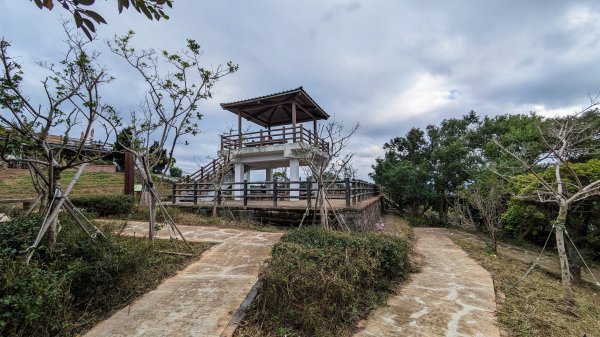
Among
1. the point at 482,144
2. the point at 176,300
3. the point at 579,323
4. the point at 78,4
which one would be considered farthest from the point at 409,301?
the point at 482,144

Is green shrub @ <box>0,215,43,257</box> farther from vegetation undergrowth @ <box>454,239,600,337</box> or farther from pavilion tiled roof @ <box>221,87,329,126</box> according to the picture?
pavilion tiled roof @ <box>221,87,329,126</box>

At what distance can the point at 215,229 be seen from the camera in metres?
8.74

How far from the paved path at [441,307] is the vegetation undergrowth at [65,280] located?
3042 mm

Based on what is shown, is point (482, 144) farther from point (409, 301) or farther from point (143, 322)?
point (143, 322)

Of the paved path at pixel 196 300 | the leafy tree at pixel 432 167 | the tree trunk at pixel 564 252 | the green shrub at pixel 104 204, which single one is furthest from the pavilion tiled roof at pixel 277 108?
the tree trunk at pixel 564 252

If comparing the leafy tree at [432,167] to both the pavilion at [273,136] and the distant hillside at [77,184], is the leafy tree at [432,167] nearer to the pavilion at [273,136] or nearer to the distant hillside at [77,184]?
the pavilion at [273,136]

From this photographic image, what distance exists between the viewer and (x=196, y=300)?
379 cm

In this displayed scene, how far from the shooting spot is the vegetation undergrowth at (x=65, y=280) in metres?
2.44

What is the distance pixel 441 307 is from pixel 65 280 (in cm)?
458

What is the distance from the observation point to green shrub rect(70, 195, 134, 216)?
10.1 meters

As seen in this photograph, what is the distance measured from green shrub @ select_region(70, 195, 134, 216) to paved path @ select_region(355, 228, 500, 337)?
9.86 metres

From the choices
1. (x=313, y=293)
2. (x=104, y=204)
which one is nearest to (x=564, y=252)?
(x=313, y=293)

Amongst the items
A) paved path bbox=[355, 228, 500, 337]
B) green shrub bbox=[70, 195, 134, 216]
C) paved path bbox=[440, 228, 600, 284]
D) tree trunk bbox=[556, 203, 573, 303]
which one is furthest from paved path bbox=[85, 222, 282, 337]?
paved path bbox=[440, 228, 600, 284]

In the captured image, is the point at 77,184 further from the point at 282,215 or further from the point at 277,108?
the point at 282,215
